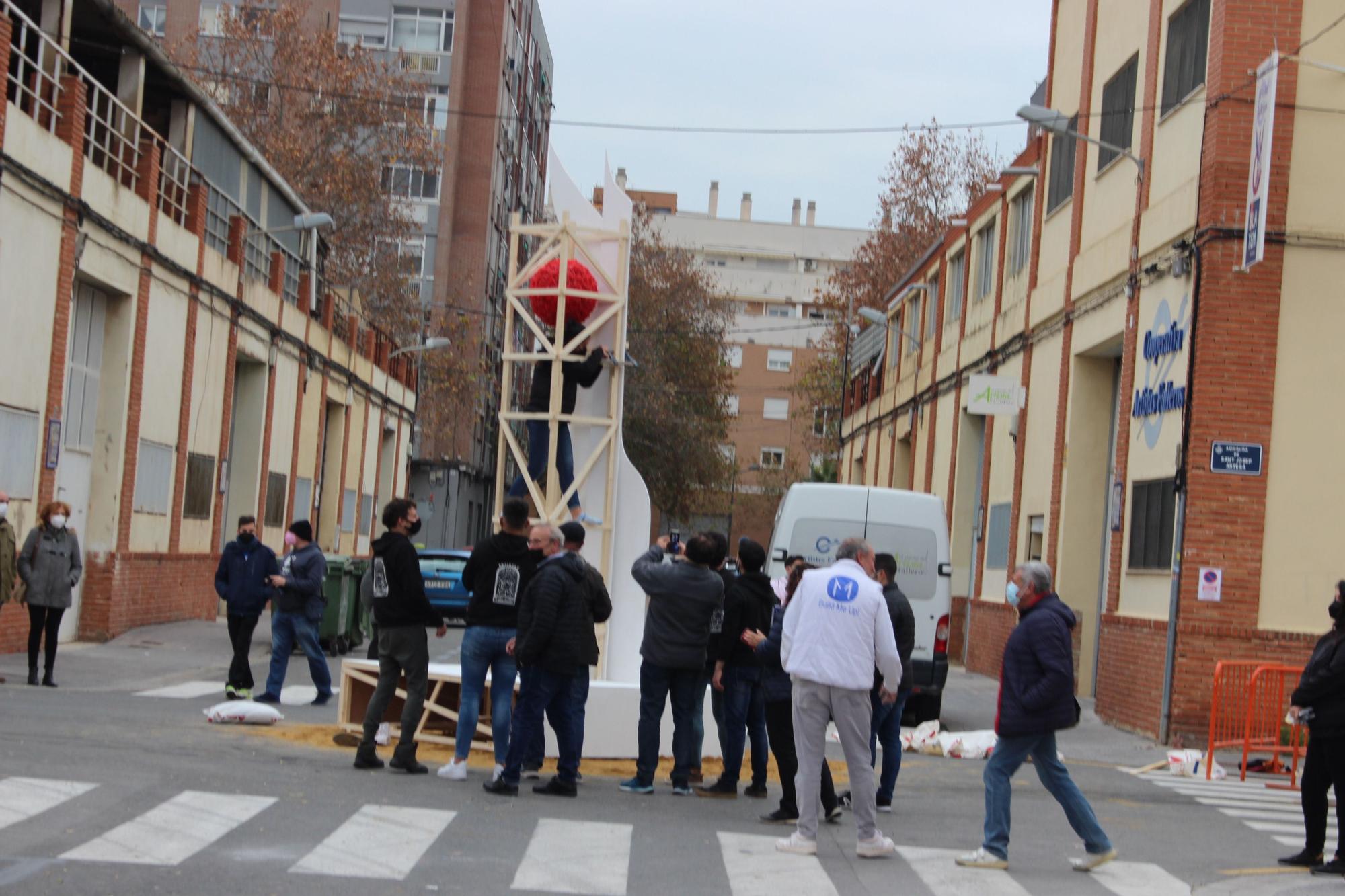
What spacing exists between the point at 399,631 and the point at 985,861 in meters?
4.47

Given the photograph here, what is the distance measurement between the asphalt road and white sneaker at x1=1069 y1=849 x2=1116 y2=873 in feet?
0.30

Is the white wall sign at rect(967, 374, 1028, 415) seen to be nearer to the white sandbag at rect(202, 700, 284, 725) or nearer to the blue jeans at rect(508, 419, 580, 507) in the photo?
the blue jeans at rect(508, 419, 580, 507)

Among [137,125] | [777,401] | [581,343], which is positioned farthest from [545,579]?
[777,401]

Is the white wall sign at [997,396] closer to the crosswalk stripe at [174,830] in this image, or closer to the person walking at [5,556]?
the person walking at [5,556]

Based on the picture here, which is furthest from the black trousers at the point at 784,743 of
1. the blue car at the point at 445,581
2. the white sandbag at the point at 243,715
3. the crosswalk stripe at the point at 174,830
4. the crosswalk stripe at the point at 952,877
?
the blue car at the point at 445,581

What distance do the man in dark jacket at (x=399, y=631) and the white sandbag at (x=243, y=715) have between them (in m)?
2.61

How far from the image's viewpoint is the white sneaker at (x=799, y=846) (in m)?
9.40

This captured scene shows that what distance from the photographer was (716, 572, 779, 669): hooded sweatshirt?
37.6 ft

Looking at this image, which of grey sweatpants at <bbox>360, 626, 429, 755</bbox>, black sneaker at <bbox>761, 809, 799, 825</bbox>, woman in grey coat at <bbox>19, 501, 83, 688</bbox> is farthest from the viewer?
woman in grey coat at <bbox>19, 501, 83, 688</bbox>

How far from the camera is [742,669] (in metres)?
11.6

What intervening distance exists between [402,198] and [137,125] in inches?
1113

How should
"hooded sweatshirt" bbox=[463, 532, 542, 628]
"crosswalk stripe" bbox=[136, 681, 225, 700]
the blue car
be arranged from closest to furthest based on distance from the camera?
1. "hooded sweatshirt" bbox=[463, 532, 542, 628]
2. "crosswalk stripe" bbox=[136, 681, 225, 700]
3. the blue car

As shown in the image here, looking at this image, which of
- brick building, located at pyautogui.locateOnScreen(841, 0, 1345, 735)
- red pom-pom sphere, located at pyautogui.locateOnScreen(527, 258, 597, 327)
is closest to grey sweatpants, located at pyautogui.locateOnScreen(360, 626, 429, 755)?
red pom-pom sphere, located at pyautogui.locateOnScreen(527, 258, 597, 327)

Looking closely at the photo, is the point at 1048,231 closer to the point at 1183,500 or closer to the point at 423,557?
the point at 1183,500
